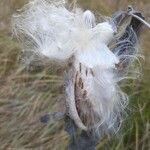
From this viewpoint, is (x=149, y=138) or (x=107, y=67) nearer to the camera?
(x=107, y=67)

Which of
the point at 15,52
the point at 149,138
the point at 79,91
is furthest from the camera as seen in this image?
the point at 15,52

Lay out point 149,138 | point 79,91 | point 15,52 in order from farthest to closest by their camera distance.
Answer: point 15,52 < point 149,138 < point 79,91

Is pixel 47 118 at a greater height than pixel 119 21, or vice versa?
pixel 119 21

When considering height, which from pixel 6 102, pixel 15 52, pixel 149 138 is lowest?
pixel 149 138

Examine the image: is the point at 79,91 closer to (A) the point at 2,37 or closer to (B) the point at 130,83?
(B) the point at 130,83

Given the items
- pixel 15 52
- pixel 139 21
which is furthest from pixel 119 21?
pixel 15 52

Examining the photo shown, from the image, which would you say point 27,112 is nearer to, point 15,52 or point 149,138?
point 15,52
